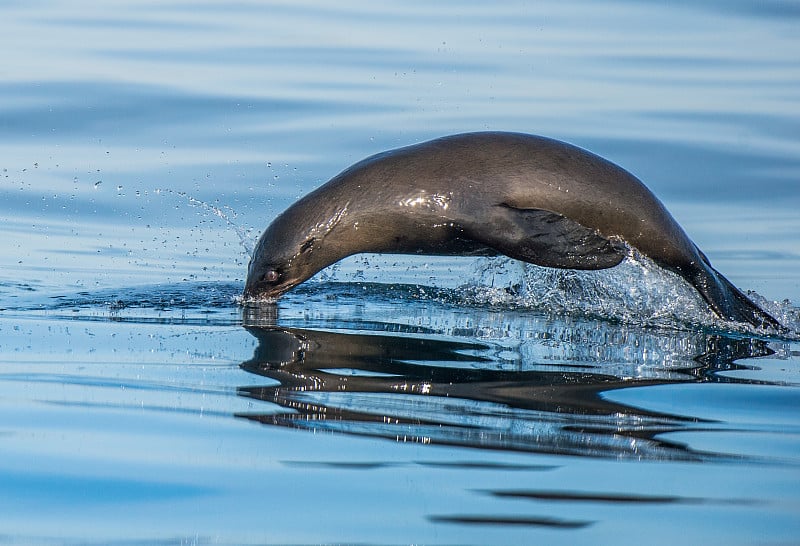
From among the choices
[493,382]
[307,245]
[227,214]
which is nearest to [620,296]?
[307,245]

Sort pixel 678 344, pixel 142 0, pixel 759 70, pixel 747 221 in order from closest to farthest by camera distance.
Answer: pixel 678 344, pixel 747 221, pixel 759 70, pixel 142 0

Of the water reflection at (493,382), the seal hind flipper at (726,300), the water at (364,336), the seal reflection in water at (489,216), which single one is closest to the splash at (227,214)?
the water at (364,336)

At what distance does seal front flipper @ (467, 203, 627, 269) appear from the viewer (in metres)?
8.84

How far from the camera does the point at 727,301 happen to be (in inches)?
368

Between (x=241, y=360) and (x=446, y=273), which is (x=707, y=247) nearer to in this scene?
(x=446, y=273)

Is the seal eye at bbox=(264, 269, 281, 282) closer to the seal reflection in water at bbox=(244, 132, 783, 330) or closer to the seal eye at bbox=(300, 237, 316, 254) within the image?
the seal reflection in water at bbox=(244, 132, 783, 330)

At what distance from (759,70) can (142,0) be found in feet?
50.0

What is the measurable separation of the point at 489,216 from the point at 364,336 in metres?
1.85

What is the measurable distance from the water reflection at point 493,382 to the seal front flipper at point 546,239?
73 cm

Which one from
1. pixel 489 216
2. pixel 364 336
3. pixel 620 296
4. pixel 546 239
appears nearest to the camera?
pixel 364 336

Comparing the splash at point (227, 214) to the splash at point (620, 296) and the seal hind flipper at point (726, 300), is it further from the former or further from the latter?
the seal hind flipper at point (726, 300)

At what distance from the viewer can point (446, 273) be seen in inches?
455

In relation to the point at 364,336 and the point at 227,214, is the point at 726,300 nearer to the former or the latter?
the point at 364,336

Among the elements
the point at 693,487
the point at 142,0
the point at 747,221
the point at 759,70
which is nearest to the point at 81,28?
the point at 142,0
